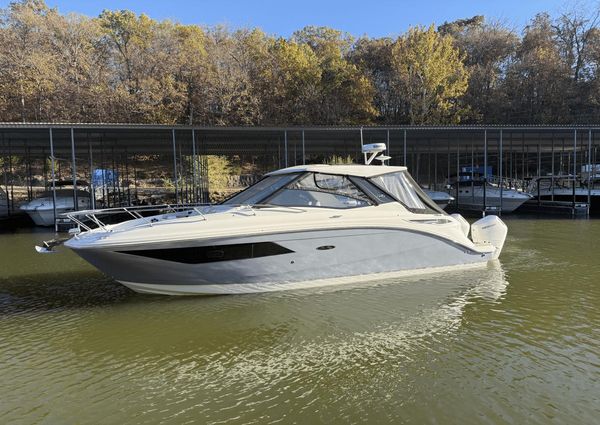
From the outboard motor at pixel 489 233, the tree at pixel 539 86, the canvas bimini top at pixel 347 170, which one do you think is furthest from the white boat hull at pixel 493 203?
the tree at pixel 539 86

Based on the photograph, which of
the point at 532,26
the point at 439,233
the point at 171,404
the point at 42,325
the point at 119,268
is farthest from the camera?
the point at 532,26

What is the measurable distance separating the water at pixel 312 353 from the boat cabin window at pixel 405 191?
1.18m

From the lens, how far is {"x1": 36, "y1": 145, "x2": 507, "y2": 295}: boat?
5.95 meters

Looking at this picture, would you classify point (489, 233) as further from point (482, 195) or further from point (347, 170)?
point (482, 195)

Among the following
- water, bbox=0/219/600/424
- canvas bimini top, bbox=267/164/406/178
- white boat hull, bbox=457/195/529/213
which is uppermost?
canvas bimini top, bbox=267/164/406/178

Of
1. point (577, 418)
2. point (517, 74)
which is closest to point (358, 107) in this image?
point (517, 74)

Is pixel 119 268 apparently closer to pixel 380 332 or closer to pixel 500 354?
pixel 380 332

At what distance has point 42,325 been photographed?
5.57 metres

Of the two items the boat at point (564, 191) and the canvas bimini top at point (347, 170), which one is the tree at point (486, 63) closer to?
the boat at point (564, 191)

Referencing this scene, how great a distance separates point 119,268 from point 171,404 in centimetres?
294

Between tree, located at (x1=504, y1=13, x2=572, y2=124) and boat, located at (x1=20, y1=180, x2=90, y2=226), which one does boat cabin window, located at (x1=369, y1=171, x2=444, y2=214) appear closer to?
boat, located at (x1=20, y1=180, x2=90, y2=226)

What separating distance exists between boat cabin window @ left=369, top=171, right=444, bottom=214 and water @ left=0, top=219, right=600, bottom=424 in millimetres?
1184

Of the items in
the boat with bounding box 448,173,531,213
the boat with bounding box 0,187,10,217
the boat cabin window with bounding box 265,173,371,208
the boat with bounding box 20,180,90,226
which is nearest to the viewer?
the boat cabin window with bounding box 265,173,371,208

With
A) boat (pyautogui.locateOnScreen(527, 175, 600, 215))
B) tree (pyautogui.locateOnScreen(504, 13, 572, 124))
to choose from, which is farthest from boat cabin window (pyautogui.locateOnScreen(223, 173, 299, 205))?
tree (pyautogui.locateOnScreen(504, 13, 572, 124))
